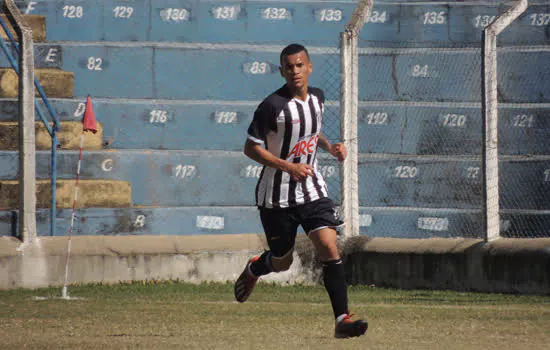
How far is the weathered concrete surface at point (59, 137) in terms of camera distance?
15.2m

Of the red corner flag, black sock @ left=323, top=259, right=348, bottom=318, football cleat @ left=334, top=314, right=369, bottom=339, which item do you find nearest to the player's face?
black sock @ left=323, top=259, right=348, bottom=318

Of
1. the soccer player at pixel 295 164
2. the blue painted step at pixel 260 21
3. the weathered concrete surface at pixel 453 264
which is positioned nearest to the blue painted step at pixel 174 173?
the blue painted step at pixel 260 21

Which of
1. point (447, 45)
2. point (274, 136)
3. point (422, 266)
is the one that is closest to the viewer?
point (274, 136)

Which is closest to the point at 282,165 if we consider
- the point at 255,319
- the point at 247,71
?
the point at 255,319

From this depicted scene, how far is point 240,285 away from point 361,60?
8452 mm

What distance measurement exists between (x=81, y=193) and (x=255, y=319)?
7568 millimetres

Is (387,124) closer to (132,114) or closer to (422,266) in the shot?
(132,114)

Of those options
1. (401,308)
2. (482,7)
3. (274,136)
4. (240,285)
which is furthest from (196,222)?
(274,136)

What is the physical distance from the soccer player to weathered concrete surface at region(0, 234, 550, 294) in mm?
3909

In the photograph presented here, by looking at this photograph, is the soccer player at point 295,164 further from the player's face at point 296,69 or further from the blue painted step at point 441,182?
the blue painted step at point 441,182

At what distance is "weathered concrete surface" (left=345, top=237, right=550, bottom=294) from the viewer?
1009 cm

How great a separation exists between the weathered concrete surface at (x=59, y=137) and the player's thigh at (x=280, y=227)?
28.8ft

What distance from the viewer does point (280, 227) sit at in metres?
6.93

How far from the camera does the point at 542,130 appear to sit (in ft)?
52.5
